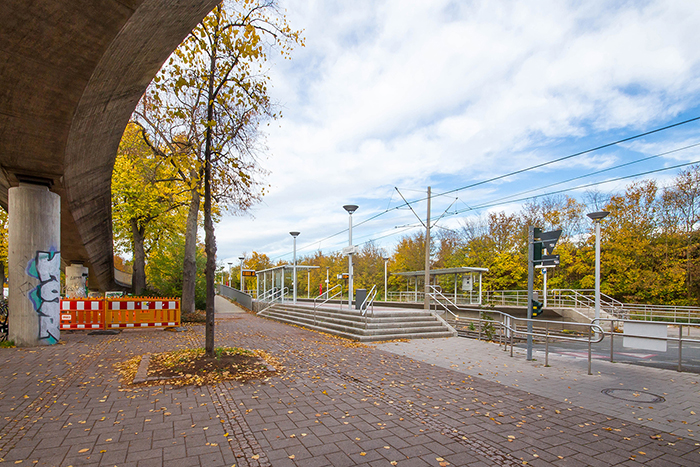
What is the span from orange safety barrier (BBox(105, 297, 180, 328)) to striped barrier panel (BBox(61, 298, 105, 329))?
0.23 metres

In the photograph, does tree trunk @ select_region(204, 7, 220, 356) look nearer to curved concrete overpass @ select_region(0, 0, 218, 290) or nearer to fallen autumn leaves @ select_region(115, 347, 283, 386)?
fallen autumn leaves @ select_region(115, 347, 283, 386)

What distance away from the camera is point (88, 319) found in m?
13.1

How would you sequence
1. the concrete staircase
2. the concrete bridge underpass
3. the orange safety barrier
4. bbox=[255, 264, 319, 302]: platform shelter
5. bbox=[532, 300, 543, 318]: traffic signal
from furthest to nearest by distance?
bbox=[255, 264, 319, 302]: platform shelter < the orange safety barrier < the concrete staircase < bbox=[532, 300, 543, 318]: traffic signal < the concrete bridge underpass

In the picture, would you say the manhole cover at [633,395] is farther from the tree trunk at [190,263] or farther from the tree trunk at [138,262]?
the tree trunk at [138,262]

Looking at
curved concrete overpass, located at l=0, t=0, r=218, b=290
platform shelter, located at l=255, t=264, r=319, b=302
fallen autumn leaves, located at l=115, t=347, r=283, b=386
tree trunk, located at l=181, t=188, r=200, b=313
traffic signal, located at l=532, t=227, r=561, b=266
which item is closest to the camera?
curved concrete overpass, located at l=0, t=0, r=218, b=290

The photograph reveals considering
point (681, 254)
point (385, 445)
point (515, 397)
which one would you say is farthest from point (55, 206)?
point (681, 254)

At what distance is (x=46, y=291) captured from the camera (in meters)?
10.0

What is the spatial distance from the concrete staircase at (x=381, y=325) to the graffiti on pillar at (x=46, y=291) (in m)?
7.72

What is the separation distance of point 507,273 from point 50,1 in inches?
1245

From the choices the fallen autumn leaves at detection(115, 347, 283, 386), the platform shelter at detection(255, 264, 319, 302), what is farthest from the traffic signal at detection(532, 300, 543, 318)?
the platform shelter at detection(255, 264, 319, 302)

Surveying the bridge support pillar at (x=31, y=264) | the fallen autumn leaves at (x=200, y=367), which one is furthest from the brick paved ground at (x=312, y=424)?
the bridge support pillar at (x=31, y=264)

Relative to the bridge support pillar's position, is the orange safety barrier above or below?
below

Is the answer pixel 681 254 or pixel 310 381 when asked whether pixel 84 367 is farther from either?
pixel 681 254

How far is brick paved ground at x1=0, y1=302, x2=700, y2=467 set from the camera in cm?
374
